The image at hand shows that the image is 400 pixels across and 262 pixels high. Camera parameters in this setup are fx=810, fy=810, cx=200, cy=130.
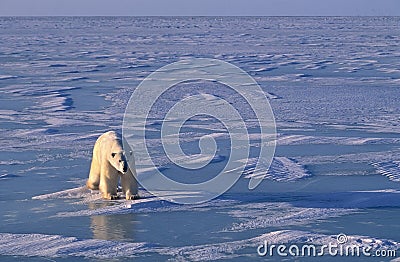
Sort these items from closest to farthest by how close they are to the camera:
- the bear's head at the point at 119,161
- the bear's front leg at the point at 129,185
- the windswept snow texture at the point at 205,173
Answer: the windswept snow texture at the point at 205,173, the bear's head at the point at 119,161, the bear's front leg at the point at 129,185

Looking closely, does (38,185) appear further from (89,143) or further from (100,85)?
(100,85)

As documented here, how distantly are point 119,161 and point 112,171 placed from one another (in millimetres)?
305

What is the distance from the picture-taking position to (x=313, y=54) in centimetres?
2367

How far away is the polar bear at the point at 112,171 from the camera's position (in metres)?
5.90

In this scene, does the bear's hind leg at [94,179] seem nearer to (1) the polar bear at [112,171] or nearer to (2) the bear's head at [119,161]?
(1) the polar bear at [112,171]

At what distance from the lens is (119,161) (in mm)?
5859

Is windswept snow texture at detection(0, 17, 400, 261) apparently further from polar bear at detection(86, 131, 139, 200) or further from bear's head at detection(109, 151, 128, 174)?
bear's head at detection(109, 151, 128, 174)

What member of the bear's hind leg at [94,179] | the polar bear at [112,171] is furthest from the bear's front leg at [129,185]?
the bear's hind leg at [94,179]

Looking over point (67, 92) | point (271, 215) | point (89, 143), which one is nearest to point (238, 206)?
point (271, 215)

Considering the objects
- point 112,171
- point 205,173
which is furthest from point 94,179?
point 205,173

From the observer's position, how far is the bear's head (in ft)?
19.1

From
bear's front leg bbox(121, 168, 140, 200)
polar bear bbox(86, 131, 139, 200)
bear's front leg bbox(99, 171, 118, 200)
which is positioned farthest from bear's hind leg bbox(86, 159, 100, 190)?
bear's front leg bbox(121, 168, 140, 200)

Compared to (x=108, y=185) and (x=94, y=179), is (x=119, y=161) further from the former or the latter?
(x=94, y=179)

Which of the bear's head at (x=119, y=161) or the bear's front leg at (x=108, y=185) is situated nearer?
the bear's head at (x=119, y=161)
